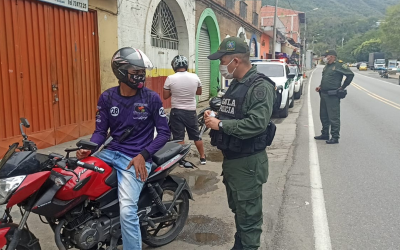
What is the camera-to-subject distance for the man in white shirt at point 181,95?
5773 millimetres

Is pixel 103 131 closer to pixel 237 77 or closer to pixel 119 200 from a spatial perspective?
pixel 119 200

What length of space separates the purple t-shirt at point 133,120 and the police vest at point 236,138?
0.50m

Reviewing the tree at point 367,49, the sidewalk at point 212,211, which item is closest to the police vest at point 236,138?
the sidewalk at point 212,211

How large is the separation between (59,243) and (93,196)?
0.42 m

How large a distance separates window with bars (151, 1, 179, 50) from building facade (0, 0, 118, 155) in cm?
296

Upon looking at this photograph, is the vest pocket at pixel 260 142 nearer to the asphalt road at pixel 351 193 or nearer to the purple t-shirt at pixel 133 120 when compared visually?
the purple t-shirt at pixel 133 120

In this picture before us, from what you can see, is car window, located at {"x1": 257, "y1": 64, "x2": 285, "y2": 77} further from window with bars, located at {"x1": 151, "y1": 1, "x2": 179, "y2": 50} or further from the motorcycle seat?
the motorcycle seat

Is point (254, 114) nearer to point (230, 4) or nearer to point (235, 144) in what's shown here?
point (235, 144)

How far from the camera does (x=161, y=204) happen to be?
3252 mm

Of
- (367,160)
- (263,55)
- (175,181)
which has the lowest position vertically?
(367,160)

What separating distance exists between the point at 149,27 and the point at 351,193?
7259mm

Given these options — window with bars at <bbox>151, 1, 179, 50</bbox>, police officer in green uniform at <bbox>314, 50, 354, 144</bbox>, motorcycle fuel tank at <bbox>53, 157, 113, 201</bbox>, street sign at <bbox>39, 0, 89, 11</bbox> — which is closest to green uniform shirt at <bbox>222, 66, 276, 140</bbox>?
motorcycle fuel tank at <bbox>53, 157, 113, 201</bbox>

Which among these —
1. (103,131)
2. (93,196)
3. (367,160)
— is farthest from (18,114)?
(367,160)

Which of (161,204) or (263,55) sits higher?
(263,55)
